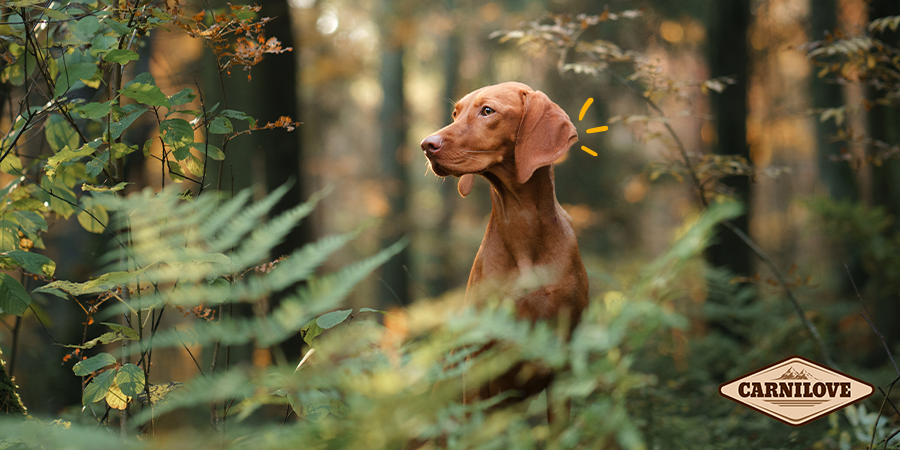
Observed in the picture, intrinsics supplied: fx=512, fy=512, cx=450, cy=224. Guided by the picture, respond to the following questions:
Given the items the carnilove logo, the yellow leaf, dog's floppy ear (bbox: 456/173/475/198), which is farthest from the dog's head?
the yellow leaf

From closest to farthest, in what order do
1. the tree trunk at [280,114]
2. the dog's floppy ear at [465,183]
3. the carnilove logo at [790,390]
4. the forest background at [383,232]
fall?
1. the forest background at [383,232]
2. the carnilove logo at [790,390]
3. the dog's floppy ear at [465,183]
4. the tree trunk at [280,114]

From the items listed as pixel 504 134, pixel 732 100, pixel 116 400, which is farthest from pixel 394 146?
pixel 116 400

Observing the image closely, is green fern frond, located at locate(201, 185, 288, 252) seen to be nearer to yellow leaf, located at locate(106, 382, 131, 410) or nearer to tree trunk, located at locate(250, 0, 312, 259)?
yellow leaf, located at locate(106, 382, 131, 410)

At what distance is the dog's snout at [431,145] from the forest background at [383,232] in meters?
0.59

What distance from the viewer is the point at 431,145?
1969 millimetres

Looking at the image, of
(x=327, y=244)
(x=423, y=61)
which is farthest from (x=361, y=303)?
(x=327, y=244)

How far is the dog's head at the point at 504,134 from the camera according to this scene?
6.63 feet

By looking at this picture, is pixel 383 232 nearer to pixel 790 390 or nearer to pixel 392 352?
pixel 790 390

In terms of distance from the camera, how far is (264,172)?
4539 millimetres

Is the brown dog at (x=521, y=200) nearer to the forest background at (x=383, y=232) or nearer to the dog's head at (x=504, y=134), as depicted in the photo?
the dog's head at (x=504, y=134)

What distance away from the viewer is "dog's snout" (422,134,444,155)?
6.42 ft

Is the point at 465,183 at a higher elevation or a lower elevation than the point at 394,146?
higher

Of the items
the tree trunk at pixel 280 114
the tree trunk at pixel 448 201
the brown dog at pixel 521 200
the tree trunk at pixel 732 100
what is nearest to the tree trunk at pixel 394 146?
the tree trunk at pixel 448 201

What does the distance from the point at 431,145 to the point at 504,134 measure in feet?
1.10
